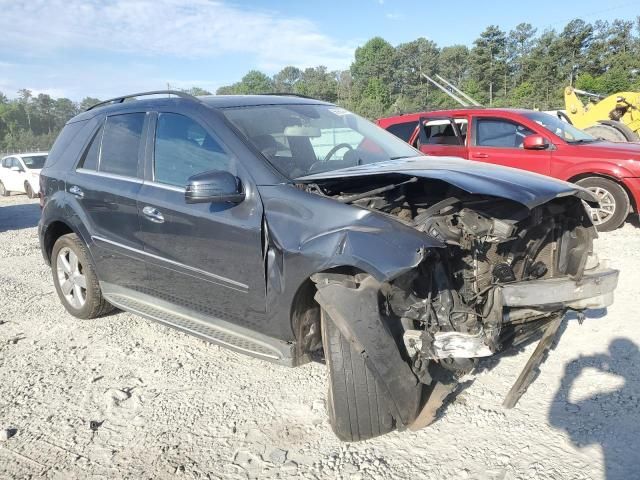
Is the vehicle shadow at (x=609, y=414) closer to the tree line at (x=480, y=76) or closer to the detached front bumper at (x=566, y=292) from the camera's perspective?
the detached front bumper at (x=566, y=292)

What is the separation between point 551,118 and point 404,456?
6.64 meters

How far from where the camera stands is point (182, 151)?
10.7 ft

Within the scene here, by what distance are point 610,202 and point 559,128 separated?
1358 mm

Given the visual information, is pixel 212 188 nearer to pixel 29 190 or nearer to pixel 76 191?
pixel 76 191

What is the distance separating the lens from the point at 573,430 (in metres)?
2.55

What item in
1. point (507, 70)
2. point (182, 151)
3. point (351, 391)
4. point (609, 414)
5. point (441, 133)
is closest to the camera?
point (351, 391)

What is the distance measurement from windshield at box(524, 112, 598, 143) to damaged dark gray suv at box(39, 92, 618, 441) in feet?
15.1

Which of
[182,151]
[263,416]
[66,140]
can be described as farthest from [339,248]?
[66,140]

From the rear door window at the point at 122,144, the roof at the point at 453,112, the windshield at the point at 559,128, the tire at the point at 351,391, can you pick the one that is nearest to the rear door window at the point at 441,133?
the roof at the point at 453,112

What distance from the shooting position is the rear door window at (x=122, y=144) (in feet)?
11.7

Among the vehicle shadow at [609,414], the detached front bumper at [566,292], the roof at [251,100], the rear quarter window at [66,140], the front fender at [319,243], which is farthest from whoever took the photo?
the rear quarter window at [66,140]

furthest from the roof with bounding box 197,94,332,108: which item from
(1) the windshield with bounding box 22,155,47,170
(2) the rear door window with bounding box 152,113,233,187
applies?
(1) the windshield with bounding box 22,155,47,170

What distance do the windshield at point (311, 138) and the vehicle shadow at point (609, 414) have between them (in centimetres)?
186

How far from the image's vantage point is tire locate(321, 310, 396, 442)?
2416mm
